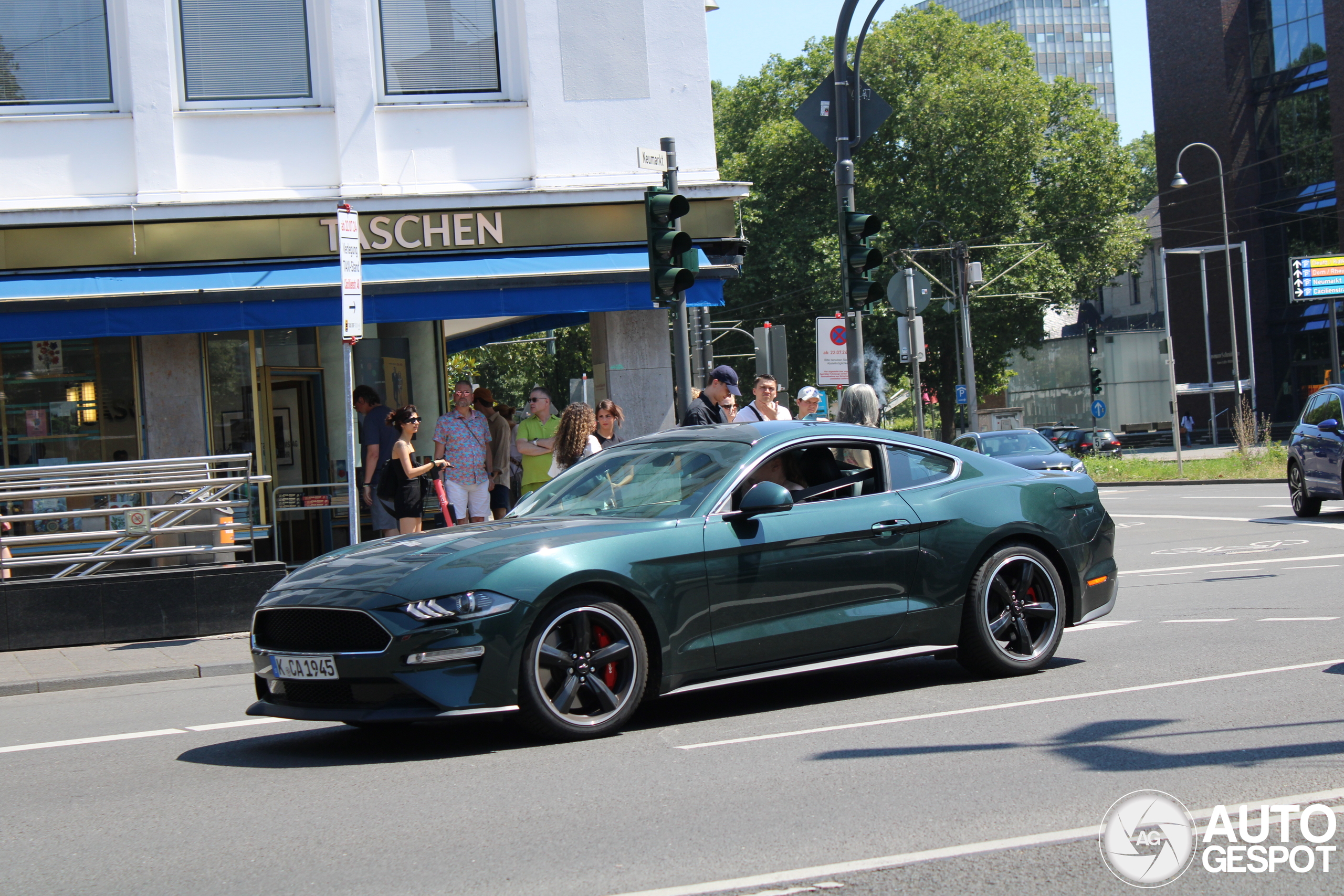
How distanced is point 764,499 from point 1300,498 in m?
14.5

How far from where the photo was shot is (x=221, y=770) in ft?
19.9

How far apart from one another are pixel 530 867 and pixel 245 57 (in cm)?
1341

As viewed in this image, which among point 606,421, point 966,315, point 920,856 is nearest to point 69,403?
point 606,421

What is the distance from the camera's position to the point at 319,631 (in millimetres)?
6020

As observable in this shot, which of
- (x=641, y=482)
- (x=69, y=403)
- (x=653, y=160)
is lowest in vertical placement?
(x=641, y=482)

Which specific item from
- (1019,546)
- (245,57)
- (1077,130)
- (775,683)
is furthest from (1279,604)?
(1077,130)

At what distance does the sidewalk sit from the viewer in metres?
9.48

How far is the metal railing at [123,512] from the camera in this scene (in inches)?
442

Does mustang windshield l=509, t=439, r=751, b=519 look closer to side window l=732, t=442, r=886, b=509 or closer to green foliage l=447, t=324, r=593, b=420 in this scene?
side window l=732, t=442, r=886, b=509

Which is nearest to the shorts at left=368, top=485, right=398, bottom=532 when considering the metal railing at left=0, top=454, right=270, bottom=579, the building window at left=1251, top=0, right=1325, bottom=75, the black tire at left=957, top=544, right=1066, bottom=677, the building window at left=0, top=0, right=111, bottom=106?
the metal railing at left=0, top=454, right=270, bottom=579

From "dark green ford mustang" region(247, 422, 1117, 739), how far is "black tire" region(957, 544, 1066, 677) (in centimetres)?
1

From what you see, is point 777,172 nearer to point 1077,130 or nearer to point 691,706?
point 1077,130

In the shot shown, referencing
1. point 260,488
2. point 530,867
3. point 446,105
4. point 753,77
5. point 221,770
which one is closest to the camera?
point 530,867

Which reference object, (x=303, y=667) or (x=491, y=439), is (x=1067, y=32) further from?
(x=303, y=667)
